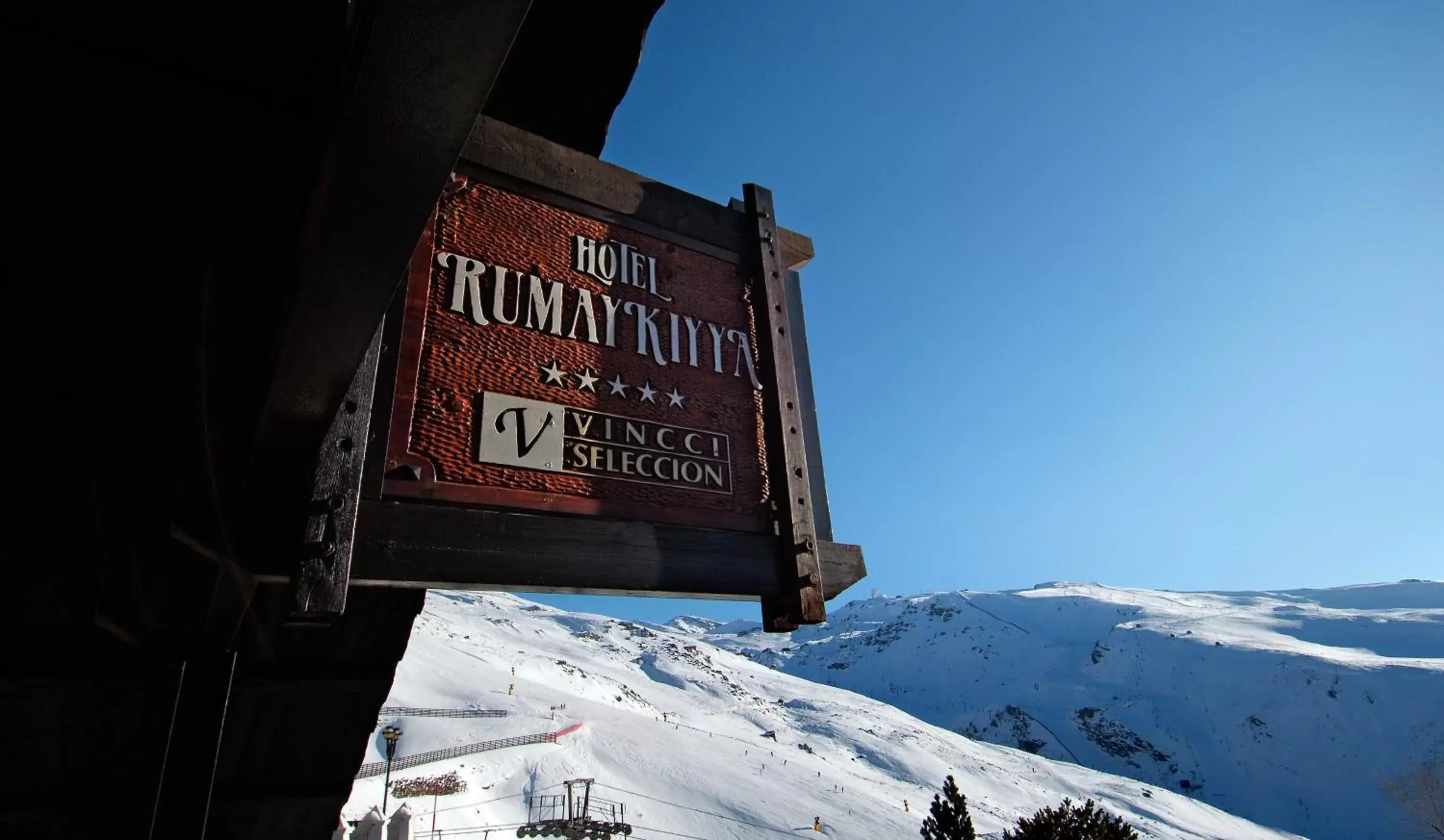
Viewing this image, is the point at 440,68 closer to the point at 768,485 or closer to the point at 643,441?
the point at 643,441

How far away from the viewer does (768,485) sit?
2672 millimetres

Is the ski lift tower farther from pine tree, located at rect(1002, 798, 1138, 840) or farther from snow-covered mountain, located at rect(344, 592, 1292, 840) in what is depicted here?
pine tree, located at rect(1002, 798, 1138, 840)

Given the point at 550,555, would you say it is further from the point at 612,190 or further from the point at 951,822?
the point at 951,822

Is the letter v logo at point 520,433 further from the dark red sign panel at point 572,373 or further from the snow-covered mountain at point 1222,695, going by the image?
the snow-covered mountain at point 1222,695

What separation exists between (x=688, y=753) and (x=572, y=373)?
54.8 meters

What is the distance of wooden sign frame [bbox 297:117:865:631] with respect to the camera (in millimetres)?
1981

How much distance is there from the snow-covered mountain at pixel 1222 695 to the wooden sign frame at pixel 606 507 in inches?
4898

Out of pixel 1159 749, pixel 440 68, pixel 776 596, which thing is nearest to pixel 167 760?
pixel 776 596

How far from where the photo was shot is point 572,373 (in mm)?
2420

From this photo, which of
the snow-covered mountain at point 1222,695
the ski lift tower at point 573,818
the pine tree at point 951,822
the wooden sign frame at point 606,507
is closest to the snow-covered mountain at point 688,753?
the ski lift tower at point 573,818

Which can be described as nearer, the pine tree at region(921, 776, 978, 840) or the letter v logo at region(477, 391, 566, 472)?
the letter v logo at region(477, 391, 566, 472)

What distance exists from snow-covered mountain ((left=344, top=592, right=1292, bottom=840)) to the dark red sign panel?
102 ft

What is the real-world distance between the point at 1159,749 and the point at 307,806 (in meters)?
151

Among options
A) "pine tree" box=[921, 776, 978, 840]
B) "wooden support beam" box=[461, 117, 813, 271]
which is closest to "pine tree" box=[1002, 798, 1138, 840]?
"pine tree" box=[921, 776, 978, 840]
